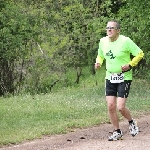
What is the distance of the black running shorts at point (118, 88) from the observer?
331 inches

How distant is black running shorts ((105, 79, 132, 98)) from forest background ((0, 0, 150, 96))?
10.5 m

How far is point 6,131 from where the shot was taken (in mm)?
10234

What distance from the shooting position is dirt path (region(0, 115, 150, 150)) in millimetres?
7914

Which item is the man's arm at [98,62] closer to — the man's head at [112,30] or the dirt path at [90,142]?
the man's head at [112,30]

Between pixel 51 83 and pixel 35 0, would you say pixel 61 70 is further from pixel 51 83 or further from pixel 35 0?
pixel 35 0

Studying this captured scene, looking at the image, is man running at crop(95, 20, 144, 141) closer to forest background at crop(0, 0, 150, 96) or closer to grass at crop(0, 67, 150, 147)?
grass at crop(0, 67, 150, 147)

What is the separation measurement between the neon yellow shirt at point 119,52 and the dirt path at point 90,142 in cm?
117

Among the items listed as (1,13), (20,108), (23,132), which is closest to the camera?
(23,132)

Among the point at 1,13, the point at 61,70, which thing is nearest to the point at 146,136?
the point at 1,13

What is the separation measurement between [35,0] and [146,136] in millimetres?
20302

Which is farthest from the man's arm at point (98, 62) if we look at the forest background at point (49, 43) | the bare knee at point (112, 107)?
the forest background at point (49, 43)

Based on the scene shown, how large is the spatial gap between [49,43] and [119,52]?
18960 mm

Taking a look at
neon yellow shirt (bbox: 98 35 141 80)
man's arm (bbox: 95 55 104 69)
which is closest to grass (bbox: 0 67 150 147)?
man's arm (bbox: 95 55 104 69)

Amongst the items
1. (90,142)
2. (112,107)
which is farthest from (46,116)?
(112,107)
